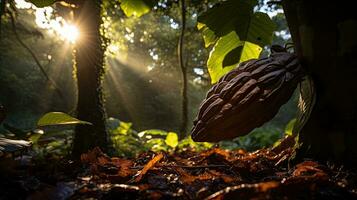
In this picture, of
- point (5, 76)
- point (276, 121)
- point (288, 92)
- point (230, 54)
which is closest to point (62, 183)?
point (288, 92)

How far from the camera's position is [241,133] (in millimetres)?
971

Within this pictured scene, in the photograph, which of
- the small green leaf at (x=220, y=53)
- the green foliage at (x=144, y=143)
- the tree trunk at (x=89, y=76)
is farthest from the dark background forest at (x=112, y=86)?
the small green leaf at (x=220, y=53)

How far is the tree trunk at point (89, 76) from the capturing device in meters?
2.86

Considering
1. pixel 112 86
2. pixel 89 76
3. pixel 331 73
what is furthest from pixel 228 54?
pixel 112 86

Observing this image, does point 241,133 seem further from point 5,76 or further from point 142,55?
point 142,55

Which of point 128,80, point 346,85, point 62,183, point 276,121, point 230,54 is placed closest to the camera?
point 62,183

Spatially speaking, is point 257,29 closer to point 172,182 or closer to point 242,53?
point 242,53

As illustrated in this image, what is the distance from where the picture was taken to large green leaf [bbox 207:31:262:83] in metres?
1.62

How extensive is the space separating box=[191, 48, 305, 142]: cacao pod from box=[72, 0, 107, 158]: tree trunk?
1.95 metres

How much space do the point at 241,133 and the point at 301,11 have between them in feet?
1.32

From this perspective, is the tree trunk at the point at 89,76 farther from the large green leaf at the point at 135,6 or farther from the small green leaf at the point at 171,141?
Result: the small green leaf at the point at 171,141

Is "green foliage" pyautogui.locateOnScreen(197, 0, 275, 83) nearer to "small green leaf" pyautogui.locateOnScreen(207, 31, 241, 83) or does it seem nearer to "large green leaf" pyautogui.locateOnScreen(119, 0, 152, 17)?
"small green leaf" pyautogui.locateOnScreen(207, 31, 241, 83)

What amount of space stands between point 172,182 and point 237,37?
1014mm

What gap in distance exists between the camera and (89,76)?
9.96 ft
